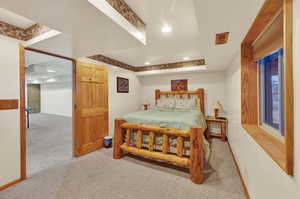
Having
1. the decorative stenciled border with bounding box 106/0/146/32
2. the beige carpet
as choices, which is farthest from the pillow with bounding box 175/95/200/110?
the decorative stenciled border with bounding box 106/0/146/32

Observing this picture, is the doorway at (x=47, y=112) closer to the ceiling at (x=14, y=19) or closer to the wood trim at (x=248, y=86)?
the ceiling at (x=14, y=19)

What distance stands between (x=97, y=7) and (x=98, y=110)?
2326 mm

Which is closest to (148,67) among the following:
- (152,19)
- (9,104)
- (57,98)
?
(152,19)

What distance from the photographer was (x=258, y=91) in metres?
1.60

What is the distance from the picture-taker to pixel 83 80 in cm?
267

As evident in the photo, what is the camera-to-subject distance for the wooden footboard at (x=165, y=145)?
1.75m

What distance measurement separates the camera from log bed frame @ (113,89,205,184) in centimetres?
175

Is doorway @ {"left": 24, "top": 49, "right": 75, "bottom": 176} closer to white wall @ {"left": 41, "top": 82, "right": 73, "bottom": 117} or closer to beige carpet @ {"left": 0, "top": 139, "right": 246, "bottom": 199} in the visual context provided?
white wall @ {"left": 41, "top": 82, "right": 73, "bottom": 117}

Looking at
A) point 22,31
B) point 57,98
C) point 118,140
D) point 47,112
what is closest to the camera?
point 22,31

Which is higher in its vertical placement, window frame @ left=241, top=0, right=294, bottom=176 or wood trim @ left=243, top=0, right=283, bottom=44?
wood trim @ left=243, top=0, right=283, bottom=44

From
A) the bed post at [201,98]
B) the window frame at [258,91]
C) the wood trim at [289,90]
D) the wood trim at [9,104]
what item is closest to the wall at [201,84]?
the bed post at [201,98]

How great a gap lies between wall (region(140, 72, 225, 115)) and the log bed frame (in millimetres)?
2396

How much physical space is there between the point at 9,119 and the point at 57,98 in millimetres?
7920

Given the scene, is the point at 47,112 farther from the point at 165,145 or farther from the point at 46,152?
the point at 165,145
